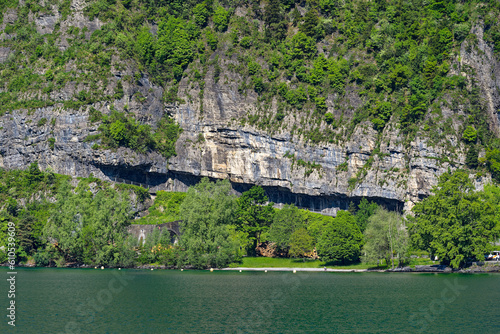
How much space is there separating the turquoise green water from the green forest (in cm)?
1379

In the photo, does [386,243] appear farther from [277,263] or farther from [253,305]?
[253,305]

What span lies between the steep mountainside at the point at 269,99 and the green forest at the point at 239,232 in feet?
67.2

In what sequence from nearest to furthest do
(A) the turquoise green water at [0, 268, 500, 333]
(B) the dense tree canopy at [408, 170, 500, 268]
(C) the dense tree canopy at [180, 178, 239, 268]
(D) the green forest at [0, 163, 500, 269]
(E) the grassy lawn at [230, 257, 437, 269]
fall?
(A) the turquoise green water at [0, 268, 500, 333]
(B) the dense tree canopy at [408, 170, 500, 268]
(D) the green forest at [0, 163, 500, 269]
(C) the dense tree canopy at [180, 178, 239, 268]
(E) the grassy lawn at [230, 257, 437, 269]

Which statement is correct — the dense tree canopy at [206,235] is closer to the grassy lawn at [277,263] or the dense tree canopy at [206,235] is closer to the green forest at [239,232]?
the green forest at [239,232]

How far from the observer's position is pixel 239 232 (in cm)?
12731

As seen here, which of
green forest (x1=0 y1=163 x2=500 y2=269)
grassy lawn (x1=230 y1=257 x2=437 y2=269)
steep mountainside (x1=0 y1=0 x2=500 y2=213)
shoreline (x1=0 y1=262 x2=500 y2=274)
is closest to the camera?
shoreline (x1=0 y1=262 x2=500 y2=274)

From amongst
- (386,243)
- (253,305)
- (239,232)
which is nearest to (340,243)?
(386,243)

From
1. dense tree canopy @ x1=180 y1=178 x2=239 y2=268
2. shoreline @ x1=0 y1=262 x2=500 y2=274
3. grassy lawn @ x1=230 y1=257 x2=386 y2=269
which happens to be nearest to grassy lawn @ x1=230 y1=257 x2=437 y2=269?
grassy lawn @ x1=230 y1=257 x2=386 y2=269

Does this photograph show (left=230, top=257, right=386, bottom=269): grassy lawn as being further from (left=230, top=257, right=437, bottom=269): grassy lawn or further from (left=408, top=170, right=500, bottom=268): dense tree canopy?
(left=408, top=170, right=500, bottom=268): dense tree canopy

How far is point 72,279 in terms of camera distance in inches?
3346

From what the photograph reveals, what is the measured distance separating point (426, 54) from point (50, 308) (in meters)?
136

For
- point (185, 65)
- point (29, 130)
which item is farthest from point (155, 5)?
point (29, 130)

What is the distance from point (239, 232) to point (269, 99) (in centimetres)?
5442

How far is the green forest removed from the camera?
98438mm
